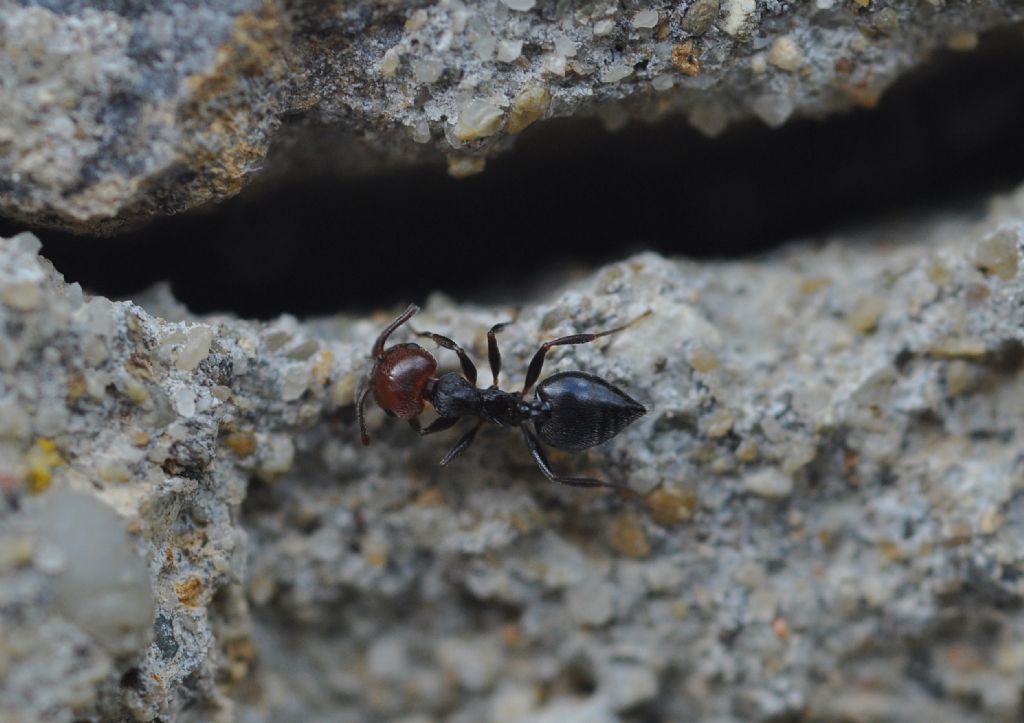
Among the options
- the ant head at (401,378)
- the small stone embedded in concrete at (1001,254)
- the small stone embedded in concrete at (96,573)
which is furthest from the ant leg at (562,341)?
the small stone embedded in concrete at (96,573)

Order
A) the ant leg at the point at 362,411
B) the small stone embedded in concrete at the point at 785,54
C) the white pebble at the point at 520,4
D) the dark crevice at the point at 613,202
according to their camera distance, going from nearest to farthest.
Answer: the white pebble at the point at 520,4 < the small stone embedded in concrete at the point at 785,54 < the ant leg at the point at 362,411 < the dark crevice at the point at 613,202

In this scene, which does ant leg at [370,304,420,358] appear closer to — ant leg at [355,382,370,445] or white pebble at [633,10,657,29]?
ant leg at [355,382,370,445]

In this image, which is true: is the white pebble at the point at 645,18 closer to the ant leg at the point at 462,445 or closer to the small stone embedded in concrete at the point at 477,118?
the small stone embedded in concrete at the point at 477,118

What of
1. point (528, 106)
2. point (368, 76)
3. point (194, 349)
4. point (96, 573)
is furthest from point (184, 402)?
point (528, 106)

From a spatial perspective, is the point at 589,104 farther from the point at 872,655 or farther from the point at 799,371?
the point at 872,655

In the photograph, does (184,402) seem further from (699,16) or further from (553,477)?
(699,16)

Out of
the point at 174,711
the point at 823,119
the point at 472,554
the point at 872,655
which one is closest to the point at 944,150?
the point at 823,119

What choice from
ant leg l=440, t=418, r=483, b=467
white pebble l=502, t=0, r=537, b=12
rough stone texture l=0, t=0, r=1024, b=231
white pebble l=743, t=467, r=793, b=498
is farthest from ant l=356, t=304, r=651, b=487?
white pebble l=502, t=0, r=537, b=12
